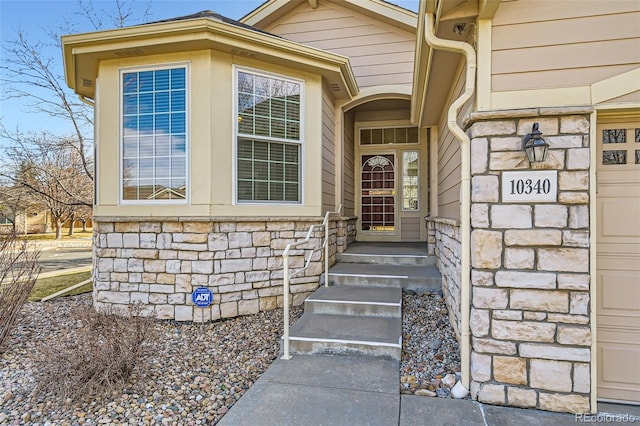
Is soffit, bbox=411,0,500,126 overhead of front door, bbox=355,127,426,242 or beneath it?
overhead

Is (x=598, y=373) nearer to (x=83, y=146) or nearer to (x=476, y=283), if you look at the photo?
(x=476, y=283)

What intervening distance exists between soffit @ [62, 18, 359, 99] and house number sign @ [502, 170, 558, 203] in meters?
3.15

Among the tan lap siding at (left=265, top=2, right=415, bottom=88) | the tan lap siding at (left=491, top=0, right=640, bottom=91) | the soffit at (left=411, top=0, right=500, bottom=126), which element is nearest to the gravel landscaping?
the tan lap siding at (left=491, top=0, right=640, bottom=91)

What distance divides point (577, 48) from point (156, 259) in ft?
15.0

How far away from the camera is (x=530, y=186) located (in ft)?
7.83

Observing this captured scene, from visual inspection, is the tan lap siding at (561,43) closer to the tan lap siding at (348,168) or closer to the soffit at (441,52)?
the soffit at (441,52)

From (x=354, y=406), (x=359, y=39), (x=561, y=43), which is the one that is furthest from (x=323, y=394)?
(x=359, y=39)

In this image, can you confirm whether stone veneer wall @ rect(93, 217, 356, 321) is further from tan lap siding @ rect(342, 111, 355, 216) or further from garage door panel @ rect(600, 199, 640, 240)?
garage door panel @ rect(600, 199, 640, 240)

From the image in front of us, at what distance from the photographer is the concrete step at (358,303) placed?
3793mm

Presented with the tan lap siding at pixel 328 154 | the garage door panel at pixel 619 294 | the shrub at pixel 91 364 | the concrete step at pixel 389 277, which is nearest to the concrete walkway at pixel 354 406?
the garage door panel at pixel 619 294

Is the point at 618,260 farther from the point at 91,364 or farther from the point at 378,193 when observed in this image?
the point at 378,193

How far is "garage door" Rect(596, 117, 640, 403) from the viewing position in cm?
237

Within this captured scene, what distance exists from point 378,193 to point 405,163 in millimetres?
848

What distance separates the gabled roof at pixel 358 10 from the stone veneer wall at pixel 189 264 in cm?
401
